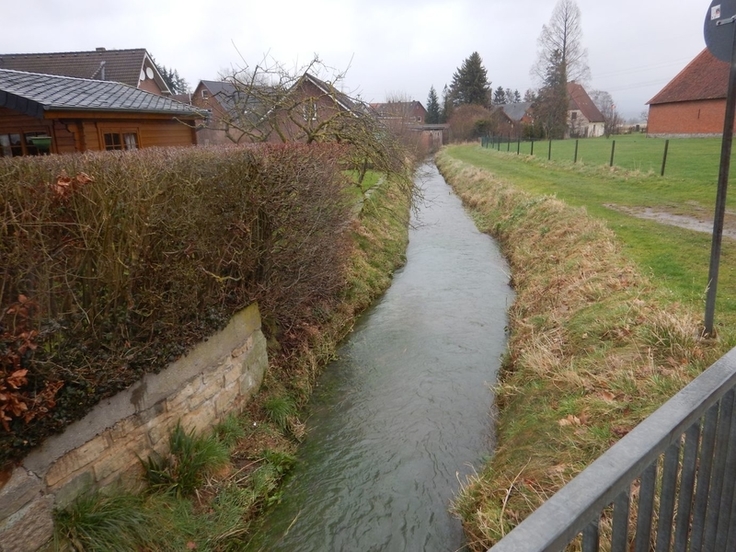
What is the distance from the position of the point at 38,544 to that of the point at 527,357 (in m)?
5.37

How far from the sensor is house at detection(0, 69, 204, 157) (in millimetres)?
10930

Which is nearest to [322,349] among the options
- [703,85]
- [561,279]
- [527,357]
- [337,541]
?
[527,357]

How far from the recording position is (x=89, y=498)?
3887 mm

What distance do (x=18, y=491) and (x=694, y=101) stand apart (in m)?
46.9

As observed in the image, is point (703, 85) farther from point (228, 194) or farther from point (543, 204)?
point (228, 194)

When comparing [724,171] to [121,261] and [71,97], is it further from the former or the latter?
[71,97]

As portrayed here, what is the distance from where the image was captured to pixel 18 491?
11.0ft

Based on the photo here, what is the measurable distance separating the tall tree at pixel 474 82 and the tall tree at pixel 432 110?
1265 centimetres

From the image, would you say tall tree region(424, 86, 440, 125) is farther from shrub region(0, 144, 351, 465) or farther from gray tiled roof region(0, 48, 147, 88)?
shrub region(0, 144, 351, 465)

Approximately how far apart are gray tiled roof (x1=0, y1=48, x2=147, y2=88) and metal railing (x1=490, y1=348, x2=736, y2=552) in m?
33.6

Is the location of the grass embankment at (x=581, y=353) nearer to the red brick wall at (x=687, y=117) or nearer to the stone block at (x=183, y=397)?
the stone block at (x=183, y=397)

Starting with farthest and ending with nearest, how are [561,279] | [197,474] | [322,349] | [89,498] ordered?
[561,279], [322,349], [197,474], [89,498]

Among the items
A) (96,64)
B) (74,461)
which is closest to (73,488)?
(74,461)

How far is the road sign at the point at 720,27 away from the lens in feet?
13.2
